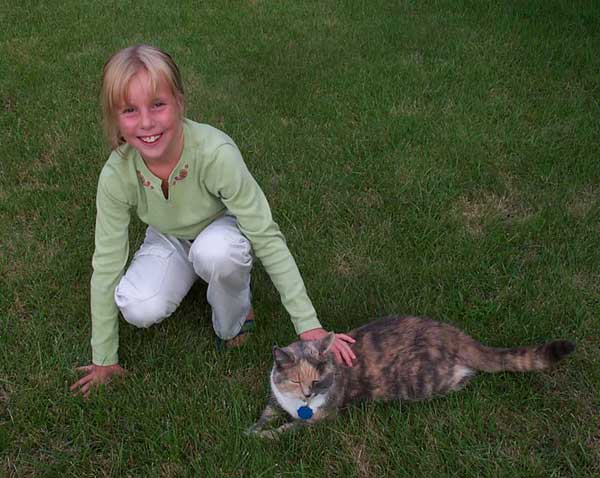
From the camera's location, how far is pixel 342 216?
12.8 ft

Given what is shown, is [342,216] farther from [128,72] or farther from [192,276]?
[128,72]

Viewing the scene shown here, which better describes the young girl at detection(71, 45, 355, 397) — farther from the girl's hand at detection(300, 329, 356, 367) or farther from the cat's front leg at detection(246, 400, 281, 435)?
the cat's front leg at detection(246, 400, 281, 435)

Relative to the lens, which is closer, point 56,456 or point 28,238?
point 56,456

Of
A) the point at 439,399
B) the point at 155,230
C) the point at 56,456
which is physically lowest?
the point at 56,456

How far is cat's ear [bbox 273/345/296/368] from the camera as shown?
7.91 feet

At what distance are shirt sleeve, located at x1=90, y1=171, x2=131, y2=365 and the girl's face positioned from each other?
28 centimetres

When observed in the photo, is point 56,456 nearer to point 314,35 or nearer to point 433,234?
point 433,234

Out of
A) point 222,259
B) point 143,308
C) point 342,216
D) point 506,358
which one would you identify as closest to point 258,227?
point 222,259

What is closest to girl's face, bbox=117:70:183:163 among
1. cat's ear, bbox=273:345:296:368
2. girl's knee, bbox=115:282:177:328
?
girl's knee, bbox=115:282:177:328

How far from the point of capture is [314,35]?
20.2ft

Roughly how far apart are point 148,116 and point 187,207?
46cm

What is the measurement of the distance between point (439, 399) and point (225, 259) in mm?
1050

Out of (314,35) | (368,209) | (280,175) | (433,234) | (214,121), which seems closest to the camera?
(433,234)

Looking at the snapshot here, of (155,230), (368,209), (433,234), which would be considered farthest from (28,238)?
(433,234)
